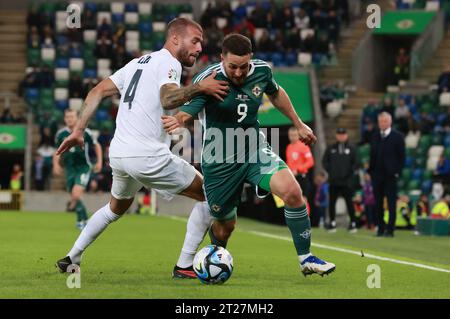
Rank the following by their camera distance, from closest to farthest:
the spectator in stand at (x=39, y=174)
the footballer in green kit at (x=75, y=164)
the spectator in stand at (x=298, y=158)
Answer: the footballer in green kit at (x=75, y=164) → the spectator in stand at (x=298, y=158) → the spectator in stand at (x=39, y=174)

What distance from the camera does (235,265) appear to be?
11.3 metres

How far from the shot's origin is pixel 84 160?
1823 cm

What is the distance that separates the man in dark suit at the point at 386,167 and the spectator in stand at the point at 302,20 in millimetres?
15377

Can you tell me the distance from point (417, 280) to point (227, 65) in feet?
8.38

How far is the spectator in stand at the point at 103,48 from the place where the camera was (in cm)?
3312

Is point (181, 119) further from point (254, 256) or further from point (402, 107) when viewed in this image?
point (402, 107)

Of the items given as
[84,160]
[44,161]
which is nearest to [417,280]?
[84,160]

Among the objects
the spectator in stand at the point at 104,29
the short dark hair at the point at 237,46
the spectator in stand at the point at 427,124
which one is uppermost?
the short dark hair at the point at 237,46

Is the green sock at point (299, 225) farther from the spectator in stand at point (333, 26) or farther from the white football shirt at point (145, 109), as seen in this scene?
the spectator in stand at point (333, 26)

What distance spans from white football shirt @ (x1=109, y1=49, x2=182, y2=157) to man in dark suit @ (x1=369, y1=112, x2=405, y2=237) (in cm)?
979

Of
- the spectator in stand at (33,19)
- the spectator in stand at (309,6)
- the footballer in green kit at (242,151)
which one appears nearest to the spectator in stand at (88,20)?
the spectator in stand at (33,19)

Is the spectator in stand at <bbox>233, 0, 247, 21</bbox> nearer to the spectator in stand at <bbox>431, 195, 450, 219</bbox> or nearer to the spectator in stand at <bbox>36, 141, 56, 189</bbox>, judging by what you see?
the spectator in stand at <bbox>36, 141, 56, 189</bbox>

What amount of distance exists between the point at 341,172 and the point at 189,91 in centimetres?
1188

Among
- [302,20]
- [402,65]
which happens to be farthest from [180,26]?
[302,20]
